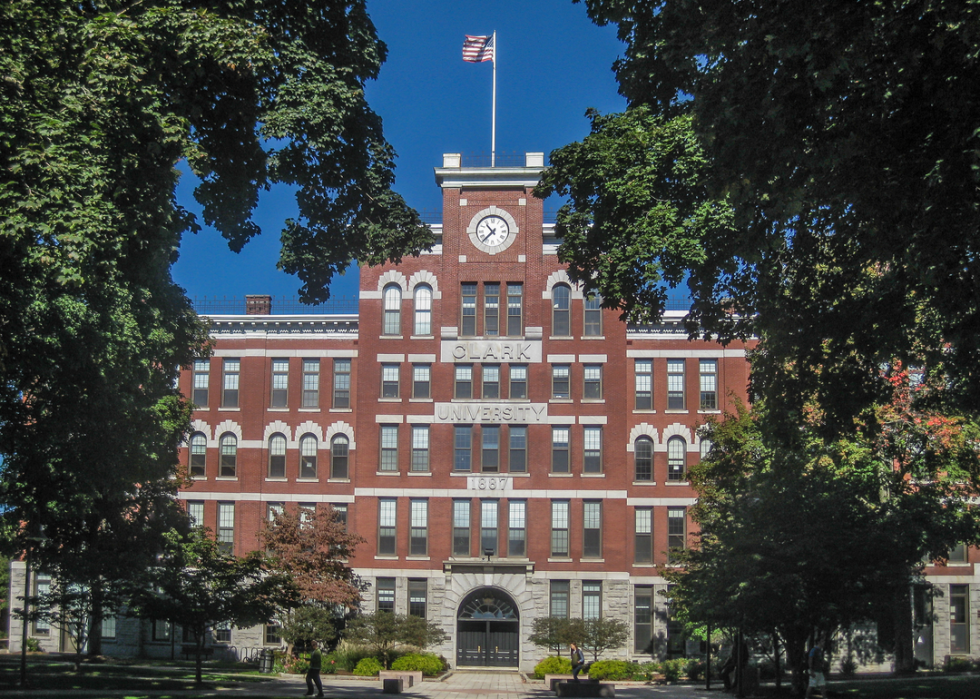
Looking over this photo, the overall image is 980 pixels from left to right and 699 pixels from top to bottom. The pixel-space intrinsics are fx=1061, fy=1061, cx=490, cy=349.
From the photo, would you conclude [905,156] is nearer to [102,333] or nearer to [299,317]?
[102,333]

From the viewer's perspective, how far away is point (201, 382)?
51.8m

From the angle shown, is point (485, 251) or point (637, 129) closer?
point (637, 129)

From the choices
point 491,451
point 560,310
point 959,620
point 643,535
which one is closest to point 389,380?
point 491,451

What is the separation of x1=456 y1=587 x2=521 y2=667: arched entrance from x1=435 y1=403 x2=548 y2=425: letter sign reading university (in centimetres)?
773

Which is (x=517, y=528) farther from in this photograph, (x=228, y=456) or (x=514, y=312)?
(x=228, y=456)

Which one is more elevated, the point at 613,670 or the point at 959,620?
the point at 959,620

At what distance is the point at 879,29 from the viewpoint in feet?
49.2

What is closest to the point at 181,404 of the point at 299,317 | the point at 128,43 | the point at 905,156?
the point at 299,317

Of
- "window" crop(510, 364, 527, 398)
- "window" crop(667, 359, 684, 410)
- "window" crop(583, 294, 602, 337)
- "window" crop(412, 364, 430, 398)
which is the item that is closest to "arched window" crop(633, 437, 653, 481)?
"window" crop(667, 359, 684, 410)

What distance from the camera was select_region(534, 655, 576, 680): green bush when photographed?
43.1 metres

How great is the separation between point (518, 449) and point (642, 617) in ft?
31.1

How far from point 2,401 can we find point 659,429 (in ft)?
107

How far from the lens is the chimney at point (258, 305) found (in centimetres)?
5394

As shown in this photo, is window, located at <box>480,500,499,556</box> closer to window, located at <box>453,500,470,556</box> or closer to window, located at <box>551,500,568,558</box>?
window, located at <box>453,500,470,556</box>
